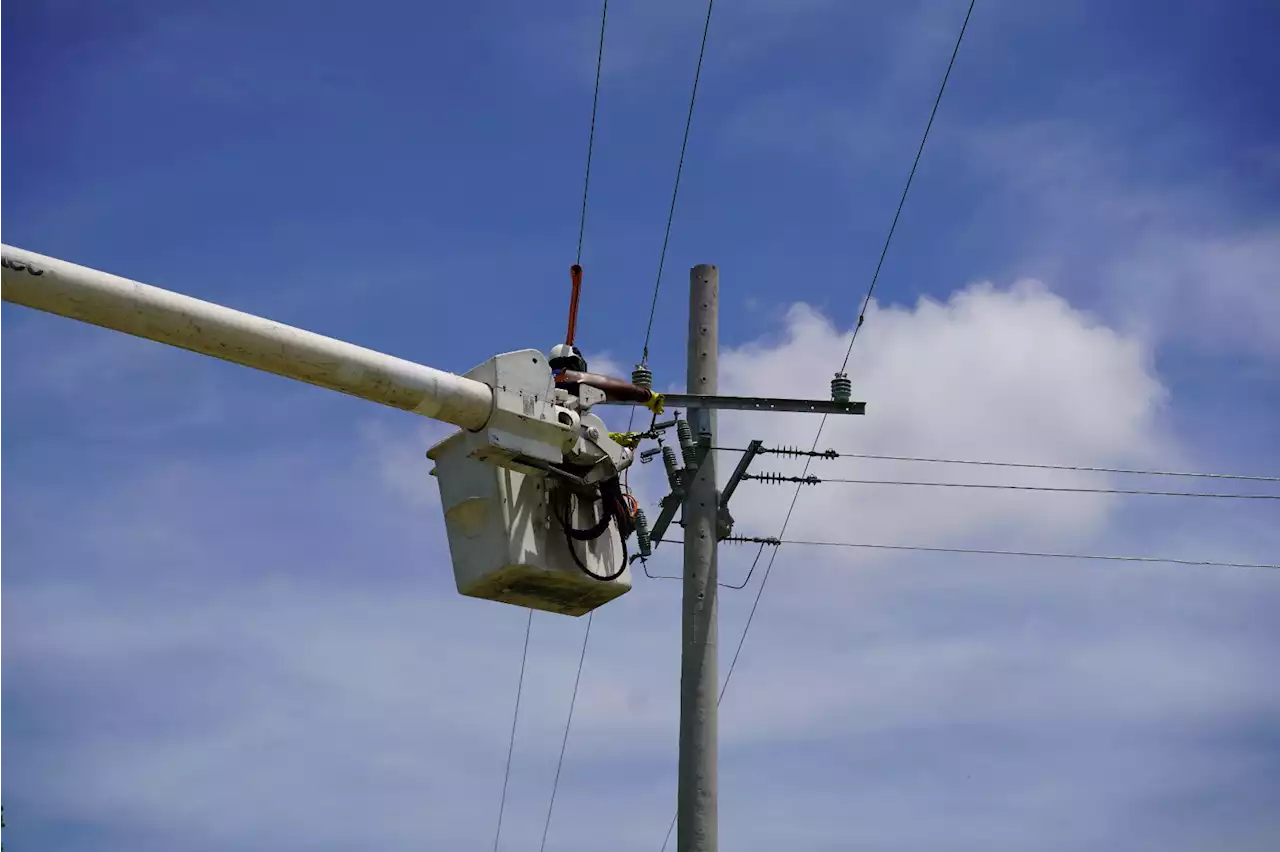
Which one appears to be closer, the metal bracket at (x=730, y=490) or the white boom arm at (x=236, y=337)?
the white boom arm at (x=236, y=337)

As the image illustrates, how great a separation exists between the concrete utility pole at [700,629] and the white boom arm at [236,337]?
337cm

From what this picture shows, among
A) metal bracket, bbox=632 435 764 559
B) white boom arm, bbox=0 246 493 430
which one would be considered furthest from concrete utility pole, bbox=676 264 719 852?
white boom arm, bbox=0 246 493 430

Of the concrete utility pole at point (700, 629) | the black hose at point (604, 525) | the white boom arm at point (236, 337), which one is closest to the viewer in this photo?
the white boom arm at point (236, 337)

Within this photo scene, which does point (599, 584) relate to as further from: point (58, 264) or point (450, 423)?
point (58, 264)

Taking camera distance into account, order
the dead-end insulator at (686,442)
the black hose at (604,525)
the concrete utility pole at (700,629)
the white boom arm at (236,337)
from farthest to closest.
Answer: the dead-end insulator at (686,442), the concrete utility pole at (700,629), the black hose at (604,525), the white boom arm at (236,337)

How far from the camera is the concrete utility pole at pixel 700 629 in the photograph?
14.2 m

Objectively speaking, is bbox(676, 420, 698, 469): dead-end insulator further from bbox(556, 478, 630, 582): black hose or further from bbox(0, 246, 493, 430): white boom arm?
bbox(0, 246, 493, 430): white boom arm

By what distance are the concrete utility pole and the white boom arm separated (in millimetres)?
3365

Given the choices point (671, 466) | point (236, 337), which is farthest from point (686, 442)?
point (236, 337)

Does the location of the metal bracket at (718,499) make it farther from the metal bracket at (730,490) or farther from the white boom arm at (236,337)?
the white boom arm at (236,337)

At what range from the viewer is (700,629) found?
Answer: 581 inches

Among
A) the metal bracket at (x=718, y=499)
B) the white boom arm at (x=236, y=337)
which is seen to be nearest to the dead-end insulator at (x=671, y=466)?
the metal bracket at (x=718, y=499)

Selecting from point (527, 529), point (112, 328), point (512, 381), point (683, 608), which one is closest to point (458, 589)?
point (527, 529)

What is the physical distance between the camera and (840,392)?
51.0 feet
